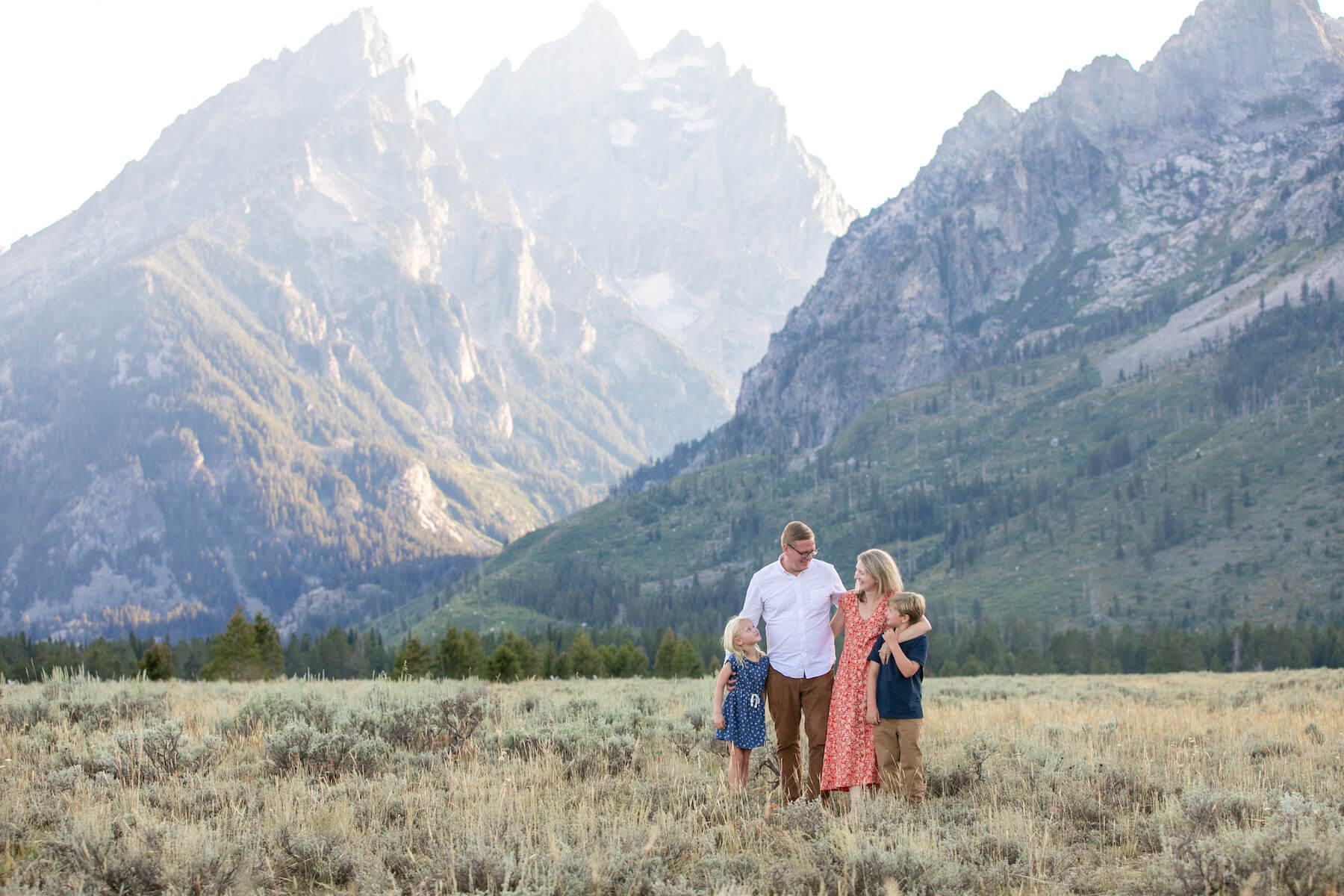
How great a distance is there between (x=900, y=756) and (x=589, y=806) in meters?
3.59

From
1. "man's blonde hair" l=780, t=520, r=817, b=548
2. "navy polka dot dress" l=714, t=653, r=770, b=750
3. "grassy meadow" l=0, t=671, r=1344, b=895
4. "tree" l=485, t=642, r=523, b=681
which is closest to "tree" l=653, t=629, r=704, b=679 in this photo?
"tree" l=485, t=642, r=523, b=681

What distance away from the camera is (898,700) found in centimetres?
979

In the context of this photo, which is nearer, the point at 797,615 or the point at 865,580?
the point at 865,580

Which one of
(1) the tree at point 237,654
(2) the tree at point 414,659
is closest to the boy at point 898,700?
(2) the tree at point 414,659

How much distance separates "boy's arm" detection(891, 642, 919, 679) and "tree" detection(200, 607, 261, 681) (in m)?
59.7

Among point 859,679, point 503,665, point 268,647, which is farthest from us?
point 268,647

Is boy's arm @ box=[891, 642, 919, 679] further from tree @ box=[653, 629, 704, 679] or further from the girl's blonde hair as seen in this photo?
tree @ box=[653, 629, 704, 679]

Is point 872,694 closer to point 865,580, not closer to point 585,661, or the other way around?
point 865,580

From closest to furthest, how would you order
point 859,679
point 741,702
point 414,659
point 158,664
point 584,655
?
point 859,679, point 741,702, point 158,664, point 414,659, point 584,655

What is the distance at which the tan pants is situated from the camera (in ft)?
31.7

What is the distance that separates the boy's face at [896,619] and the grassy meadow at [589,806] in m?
1.84

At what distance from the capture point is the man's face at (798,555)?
9.98 metres

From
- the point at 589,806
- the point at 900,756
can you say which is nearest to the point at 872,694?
the point at 900,756

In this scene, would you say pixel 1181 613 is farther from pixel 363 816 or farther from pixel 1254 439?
pixel 363 816
